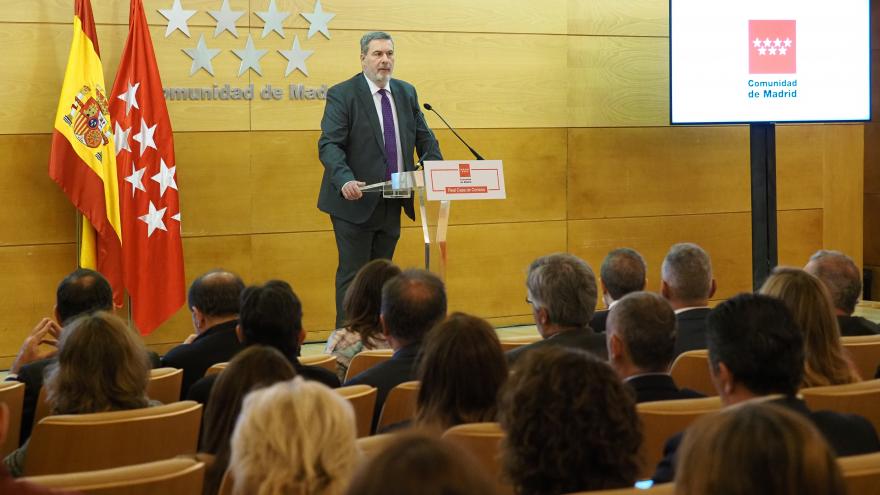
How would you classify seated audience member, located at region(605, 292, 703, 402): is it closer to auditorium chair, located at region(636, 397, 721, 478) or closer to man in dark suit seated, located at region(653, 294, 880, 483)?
auditorium chair, located at region(636, 397, 721, 478)

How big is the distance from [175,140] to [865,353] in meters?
4.88

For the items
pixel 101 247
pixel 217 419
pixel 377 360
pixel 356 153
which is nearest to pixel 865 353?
pixel 377 360

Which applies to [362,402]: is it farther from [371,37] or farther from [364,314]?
[371,37]

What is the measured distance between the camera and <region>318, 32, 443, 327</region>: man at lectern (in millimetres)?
6637

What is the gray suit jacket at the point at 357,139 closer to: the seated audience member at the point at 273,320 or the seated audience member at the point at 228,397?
the seated audience member at the point at 273,320

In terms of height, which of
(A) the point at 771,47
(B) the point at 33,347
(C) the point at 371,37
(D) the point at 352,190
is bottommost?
(B) the point at 33,347

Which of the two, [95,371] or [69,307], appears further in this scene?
[69,307]

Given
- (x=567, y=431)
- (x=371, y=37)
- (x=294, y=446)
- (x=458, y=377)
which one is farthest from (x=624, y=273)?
(x=294, y=446)

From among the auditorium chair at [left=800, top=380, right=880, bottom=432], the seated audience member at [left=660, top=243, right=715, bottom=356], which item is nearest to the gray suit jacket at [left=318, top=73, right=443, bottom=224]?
the seated audience member at [left=660, top=243, right=715, bottom=356]

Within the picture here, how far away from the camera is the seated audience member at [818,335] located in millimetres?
3209

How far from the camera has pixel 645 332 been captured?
3.04 metres

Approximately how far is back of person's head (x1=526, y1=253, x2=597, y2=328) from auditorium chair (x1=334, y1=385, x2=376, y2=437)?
0.91 metres

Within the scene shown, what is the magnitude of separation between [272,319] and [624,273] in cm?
179

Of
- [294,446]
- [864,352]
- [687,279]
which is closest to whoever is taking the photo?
[294,446]
